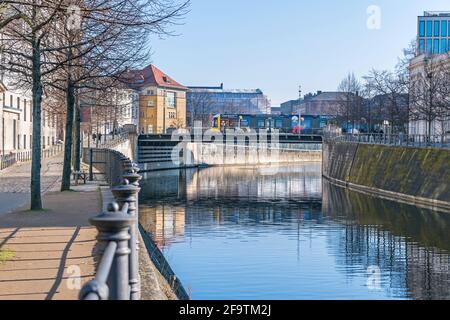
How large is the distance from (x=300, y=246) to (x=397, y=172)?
25.5 meters

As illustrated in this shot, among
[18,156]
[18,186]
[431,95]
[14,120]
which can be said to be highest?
[431,95]

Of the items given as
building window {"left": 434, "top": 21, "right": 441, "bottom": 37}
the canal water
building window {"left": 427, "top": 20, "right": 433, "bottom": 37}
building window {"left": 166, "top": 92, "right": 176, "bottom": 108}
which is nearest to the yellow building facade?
building window {"left": 166, "top": 92, "right": 176, "bottom": 108}

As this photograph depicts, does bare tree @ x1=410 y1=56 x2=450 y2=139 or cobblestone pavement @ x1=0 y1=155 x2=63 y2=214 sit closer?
cobblestone pavement @ x1=0 y1=155 x2=63 y2=214

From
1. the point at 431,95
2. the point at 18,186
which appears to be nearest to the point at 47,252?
the point at 18,186

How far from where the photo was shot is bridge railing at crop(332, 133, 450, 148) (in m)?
48.7

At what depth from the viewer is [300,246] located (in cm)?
2611

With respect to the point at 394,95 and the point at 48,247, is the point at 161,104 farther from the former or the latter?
the point at 48,247

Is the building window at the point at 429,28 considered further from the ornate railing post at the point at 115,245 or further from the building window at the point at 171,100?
the ornate railing post at the point at 115,245

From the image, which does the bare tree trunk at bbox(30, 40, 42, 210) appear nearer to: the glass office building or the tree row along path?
the tree row along path

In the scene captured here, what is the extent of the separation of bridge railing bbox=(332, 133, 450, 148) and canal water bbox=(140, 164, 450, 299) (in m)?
6.20

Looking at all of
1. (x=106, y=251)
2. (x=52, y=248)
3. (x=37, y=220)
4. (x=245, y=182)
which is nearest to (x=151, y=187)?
(x=245, y=182)

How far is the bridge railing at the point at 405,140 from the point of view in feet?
160

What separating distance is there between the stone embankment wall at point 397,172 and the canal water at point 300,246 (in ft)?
7.48

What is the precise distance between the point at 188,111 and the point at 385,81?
302 feet
